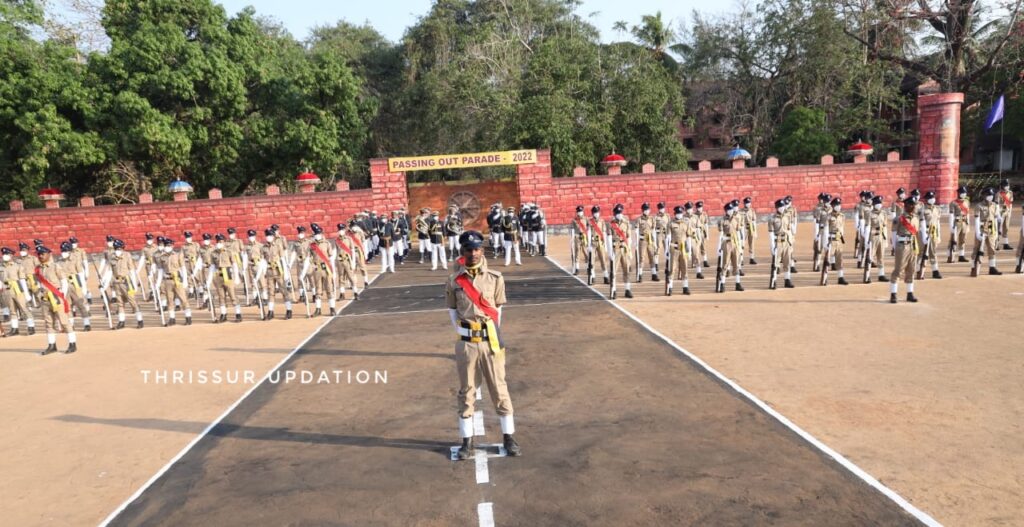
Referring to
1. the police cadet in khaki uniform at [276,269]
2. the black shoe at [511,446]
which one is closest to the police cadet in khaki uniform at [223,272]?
the police cadet in khaki uniform at [276,269]

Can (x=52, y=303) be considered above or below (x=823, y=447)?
above

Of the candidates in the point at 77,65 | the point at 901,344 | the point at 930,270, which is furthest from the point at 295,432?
the point at 77,65

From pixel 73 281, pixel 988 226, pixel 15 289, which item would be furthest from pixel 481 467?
pixel 988 226

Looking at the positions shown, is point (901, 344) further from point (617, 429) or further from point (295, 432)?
point (295, 432)

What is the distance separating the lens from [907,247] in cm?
1130

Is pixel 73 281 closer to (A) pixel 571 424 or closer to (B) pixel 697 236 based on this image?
(A) pixel 571 424

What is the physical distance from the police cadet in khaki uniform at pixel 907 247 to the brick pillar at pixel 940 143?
17.8 metres

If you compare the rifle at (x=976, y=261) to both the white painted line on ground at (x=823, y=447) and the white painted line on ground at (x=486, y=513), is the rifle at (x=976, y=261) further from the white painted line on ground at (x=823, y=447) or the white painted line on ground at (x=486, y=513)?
the white painted line on ground at (x=486, y=513)

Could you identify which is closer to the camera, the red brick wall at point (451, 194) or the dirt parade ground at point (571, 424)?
the dirt parade ground at point (571, 424)

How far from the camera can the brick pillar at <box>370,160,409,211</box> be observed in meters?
25.6

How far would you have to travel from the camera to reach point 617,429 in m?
6.40

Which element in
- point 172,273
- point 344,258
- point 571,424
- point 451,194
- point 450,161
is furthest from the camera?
point 451,194

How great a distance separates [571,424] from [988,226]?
40.2ft

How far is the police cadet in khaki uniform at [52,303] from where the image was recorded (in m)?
11.1
